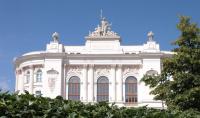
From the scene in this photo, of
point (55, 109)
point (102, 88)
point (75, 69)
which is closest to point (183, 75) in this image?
point (55, 109)

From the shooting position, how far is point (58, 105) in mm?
7668

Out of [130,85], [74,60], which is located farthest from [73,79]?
[130,85]

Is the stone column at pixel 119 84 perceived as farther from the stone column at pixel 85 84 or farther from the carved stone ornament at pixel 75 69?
the carved stone ornament at pixel 75 69

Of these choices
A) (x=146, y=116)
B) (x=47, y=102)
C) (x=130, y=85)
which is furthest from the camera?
(x=130, y=85)

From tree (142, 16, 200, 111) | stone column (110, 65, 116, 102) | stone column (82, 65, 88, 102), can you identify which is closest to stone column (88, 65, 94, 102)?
stone column (82, 65, 88, 102)

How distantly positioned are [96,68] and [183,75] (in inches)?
1322

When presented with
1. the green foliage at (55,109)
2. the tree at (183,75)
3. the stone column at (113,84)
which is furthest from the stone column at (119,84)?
the green foliage at (55,109)

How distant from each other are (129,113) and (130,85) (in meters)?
49.0

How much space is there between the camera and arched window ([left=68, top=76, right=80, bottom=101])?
185 ft

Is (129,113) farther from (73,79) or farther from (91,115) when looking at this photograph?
(73,79)

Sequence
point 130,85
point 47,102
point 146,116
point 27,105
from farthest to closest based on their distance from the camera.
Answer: point 130,85
point 146,116
point 47,102
point 27,105

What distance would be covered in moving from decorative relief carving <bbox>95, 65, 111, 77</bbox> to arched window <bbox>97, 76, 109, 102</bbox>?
0.58 meters

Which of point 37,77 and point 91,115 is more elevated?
point 37,77

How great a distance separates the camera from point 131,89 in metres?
56.8
